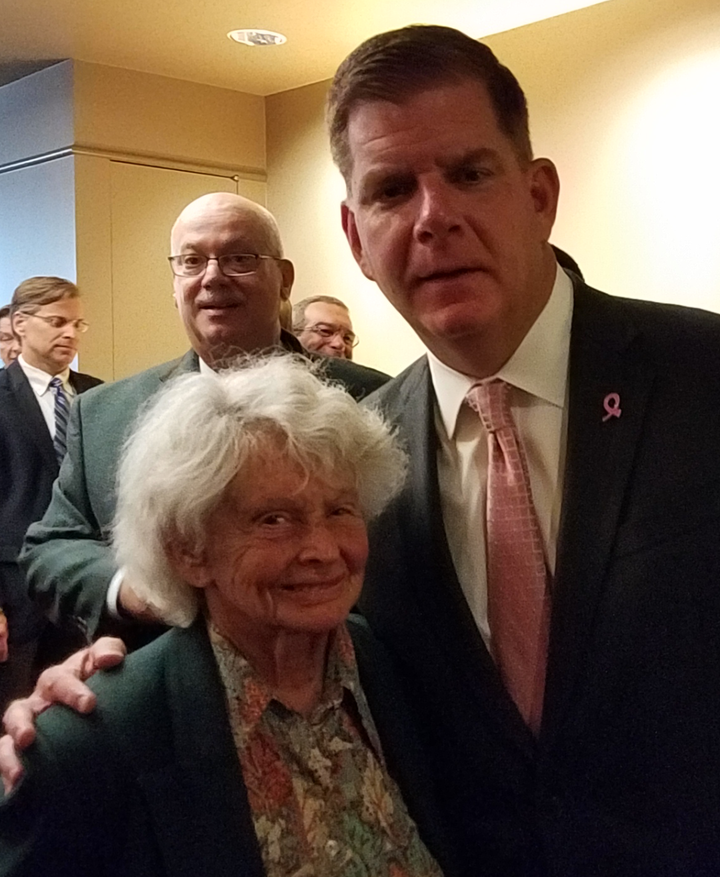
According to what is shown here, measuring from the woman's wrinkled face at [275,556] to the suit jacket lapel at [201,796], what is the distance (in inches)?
4.6

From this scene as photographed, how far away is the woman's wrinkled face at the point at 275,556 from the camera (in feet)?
4.47

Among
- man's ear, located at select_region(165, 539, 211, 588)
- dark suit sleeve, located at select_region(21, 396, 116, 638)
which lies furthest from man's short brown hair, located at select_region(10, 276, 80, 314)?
man's ear, located at select_region(165, 539, 211, 588)

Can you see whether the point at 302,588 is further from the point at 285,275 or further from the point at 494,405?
the point at 285,275

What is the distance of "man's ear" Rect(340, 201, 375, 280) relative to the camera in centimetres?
154

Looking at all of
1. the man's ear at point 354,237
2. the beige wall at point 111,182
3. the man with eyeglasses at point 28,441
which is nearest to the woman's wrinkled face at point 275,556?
the man's ear at point 354,237

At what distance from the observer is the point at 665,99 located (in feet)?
13.2

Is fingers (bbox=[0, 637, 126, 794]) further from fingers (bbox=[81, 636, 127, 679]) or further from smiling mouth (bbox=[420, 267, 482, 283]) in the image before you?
smiling mouth (bbox=[420, 267, 482, 283])

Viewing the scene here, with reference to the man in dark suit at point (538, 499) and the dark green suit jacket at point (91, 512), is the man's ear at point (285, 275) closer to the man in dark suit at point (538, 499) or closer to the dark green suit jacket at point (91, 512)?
the dark green suit jacket at point (91, 512)

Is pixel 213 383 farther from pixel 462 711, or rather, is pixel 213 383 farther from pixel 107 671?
pixel 462 711

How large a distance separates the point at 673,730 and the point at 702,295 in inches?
115

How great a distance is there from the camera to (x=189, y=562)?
4.65 ft

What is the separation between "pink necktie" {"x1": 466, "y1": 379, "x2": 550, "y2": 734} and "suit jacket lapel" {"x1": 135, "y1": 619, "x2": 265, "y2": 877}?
38 cm

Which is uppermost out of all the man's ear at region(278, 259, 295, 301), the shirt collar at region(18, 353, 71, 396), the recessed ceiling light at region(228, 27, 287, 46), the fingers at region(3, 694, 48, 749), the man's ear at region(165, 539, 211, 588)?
the recessed ceiling light at region(228, 27, 287, 46)

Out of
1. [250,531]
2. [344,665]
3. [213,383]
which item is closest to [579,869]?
[344,665]
